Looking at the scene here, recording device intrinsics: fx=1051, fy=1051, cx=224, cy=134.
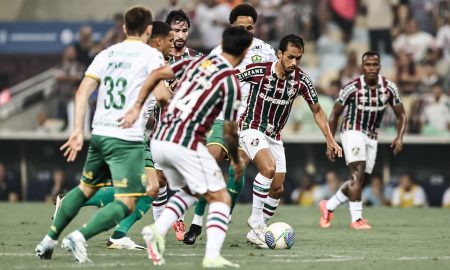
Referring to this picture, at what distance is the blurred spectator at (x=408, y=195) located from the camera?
22.5 metres

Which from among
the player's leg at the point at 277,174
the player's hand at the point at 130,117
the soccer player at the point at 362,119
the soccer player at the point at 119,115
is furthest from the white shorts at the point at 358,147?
the player's hand at the point at 130,117

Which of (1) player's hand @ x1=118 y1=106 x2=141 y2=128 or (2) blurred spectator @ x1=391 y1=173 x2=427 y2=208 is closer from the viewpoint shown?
(1) player's hand @ x1=118 y1=106 x2=141 y2=128

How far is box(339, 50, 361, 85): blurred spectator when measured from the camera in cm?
2269

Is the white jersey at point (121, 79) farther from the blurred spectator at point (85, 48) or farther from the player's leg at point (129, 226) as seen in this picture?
the blurred spectator at point (85, 48)

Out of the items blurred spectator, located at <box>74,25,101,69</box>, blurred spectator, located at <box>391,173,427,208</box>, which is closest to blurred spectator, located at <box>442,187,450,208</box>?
blurred spectator, located at <box>391,173,427,208</box>

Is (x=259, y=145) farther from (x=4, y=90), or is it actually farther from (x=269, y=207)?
(x=4, y=90)

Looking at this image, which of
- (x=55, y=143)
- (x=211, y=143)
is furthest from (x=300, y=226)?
(x=55, y=143)

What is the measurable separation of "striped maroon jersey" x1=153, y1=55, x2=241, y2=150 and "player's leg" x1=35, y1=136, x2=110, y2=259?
62 cm

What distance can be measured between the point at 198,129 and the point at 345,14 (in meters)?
15.2

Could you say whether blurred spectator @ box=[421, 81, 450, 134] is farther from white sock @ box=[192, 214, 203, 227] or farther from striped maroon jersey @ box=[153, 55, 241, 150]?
striped maroon jersey @ box=[153, 55, 241, 150]

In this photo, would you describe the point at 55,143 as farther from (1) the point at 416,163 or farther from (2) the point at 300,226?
(2) the point at 300,226

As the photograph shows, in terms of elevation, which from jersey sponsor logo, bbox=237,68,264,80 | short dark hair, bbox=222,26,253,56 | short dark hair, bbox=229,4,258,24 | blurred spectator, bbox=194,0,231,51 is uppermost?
blurred spectator, bbox=194,0,231,51

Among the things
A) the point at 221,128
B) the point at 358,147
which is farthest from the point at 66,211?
the point at 358,147

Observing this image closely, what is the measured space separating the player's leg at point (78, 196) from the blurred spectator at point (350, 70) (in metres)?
14.0
